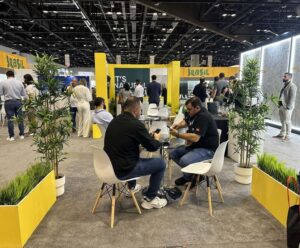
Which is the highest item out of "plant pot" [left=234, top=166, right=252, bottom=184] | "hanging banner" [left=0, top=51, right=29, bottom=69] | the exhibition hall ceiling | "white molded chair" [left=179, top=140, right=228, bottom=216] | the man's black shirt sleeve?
the exhibition hall ceiling

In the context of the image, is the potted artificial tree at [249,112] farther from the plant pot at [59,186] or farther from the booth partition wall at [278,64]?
the booth partition wall at [278,64]

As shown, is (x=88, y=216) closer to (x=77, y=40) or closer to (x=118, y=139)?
Result: (x=118, y=139)

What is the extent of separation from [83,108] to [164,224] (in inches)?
187

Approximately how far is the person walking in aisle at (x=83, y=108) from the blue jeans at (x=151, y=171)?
4246 millimetres

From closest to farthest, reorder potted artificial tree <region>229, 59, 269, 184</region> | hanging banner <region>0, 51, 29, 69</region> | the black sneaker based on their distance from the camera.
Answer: potted artificial tree <region>229, 59, 269, 184</region>, the black sneaker, hanging banner <region>0, 51, 29, 69</region>

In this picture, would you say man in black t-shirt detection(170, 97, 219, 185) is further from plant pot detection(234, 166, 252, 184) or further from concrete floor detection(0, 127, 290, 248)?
plant pot detection(234, 166, 252, 184)

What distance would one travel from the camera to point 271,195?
9.22 feet

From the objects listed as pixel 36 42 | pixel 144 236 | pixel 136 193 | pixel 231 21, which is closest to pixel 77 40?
pixel 36 42

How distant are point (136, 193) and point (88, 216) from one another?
2.47ft

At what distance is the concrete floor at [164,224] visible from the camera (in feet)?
7.77

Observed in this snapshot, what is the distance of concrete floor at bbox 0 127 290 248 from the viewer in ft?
7.77

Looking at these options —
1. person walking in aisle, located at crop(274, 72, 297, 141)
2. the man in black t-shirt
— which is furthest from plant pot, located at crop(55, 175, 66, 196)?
person walking in aisle, located at crop(274, 72, 297, 141)

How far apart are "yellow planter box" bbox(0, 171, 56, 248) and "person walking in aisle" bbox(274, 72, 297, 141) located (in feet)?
18.7

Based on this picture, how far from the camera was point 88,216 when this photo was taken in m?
2.83
